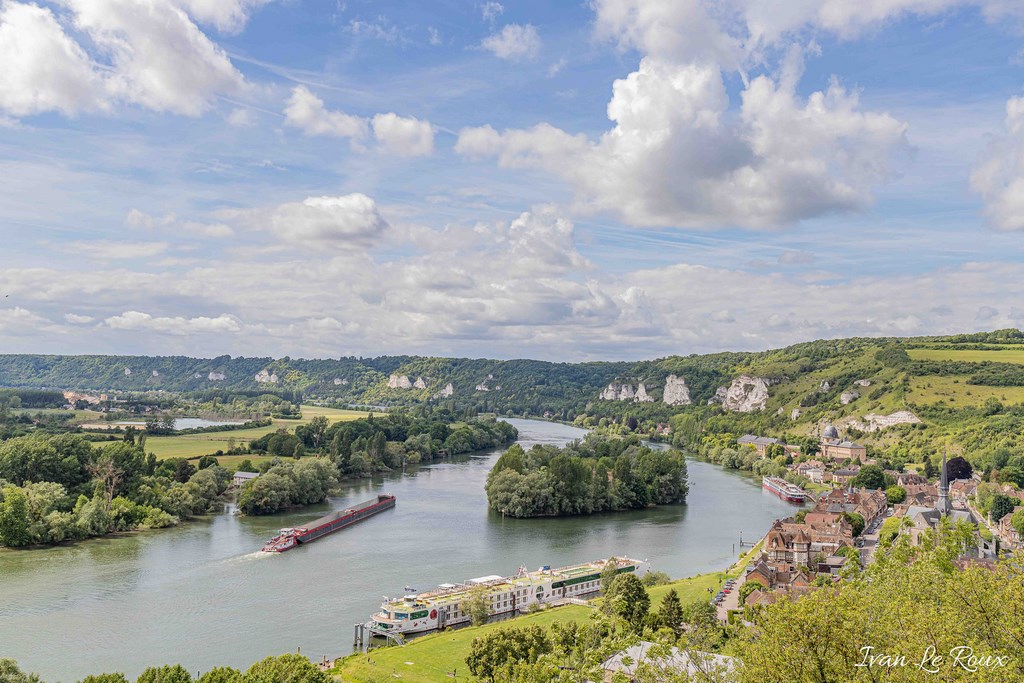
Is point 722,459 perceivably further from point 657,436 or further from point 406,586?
point 406,586

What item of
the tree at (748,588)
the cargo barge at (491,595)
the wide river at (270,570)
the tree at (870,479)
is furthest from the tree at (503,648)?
the tree at (870,479)

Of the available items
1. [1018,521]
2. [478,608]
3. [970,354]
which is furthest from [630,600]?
[970,354]

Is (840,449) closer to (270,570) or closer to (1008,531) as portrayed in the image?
(1008,531)

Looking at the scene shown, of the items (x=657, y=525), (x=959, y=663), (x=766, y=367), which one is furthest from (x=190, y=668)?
(x=766, y=367)

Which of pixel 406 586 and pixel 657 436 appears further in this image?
pixel 657 436

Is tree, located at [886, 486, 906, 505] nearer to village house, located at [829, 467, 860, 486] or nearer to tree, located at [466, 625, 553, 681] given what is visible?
village house, located at [829, 467, 860, 486]

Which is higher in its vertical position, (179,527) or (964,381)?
(964,381)

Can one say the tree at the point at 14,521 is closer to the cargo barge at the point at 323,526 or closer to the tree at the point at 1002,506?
the cargo barge at the point at 323,526
